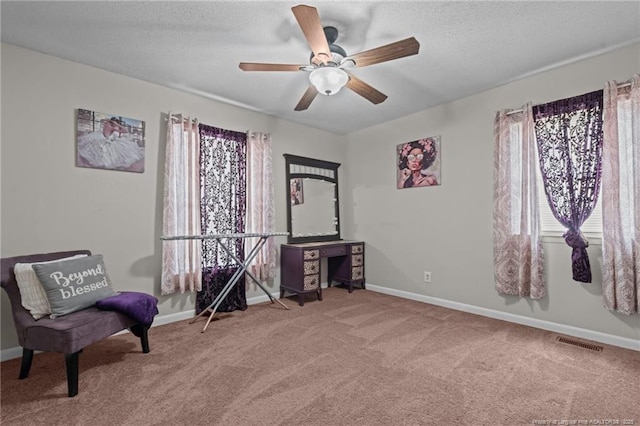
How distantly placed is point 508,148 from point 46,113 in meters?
4.07

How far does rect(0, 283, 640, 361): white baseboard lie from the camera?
2.26 metres

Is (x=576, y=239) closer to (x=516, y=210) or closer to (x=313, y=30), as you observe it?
(x=516, y=210)

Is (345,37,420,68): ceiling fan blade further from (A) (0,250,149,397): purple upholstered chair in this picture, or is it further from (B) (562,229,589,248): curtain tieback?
(A) (0,250,149,397): purple upholstered chair

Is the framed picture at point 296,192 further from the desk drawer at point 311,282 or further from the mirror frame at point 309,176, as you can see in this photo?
the desk drawer at point 311,282

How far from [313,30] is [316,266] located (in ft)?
8.58

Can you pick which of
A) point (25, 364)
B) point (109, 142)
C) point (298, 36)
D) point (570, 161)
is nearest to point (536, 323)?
point (570, 161)

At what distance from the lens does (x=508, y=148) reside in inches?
113

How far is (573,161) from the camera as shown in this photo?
2520 mm

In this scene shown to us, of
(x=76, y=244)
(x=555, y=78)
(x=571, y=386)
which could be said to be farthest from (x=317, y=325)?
(x=555, y=78)

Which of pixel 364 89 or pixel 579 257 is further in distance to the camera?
pixel 579 257

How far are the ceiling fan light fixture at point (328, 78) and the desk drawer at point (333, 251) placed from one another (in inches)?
85.9

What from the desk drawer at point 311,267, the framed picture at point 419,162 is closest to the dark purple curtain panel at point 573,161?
the framed picture at point 419,162

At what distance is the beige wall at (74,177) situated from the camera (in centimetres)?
224

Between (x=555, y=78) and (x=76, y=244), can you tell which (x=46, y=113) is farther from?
(x=555, y=78)
